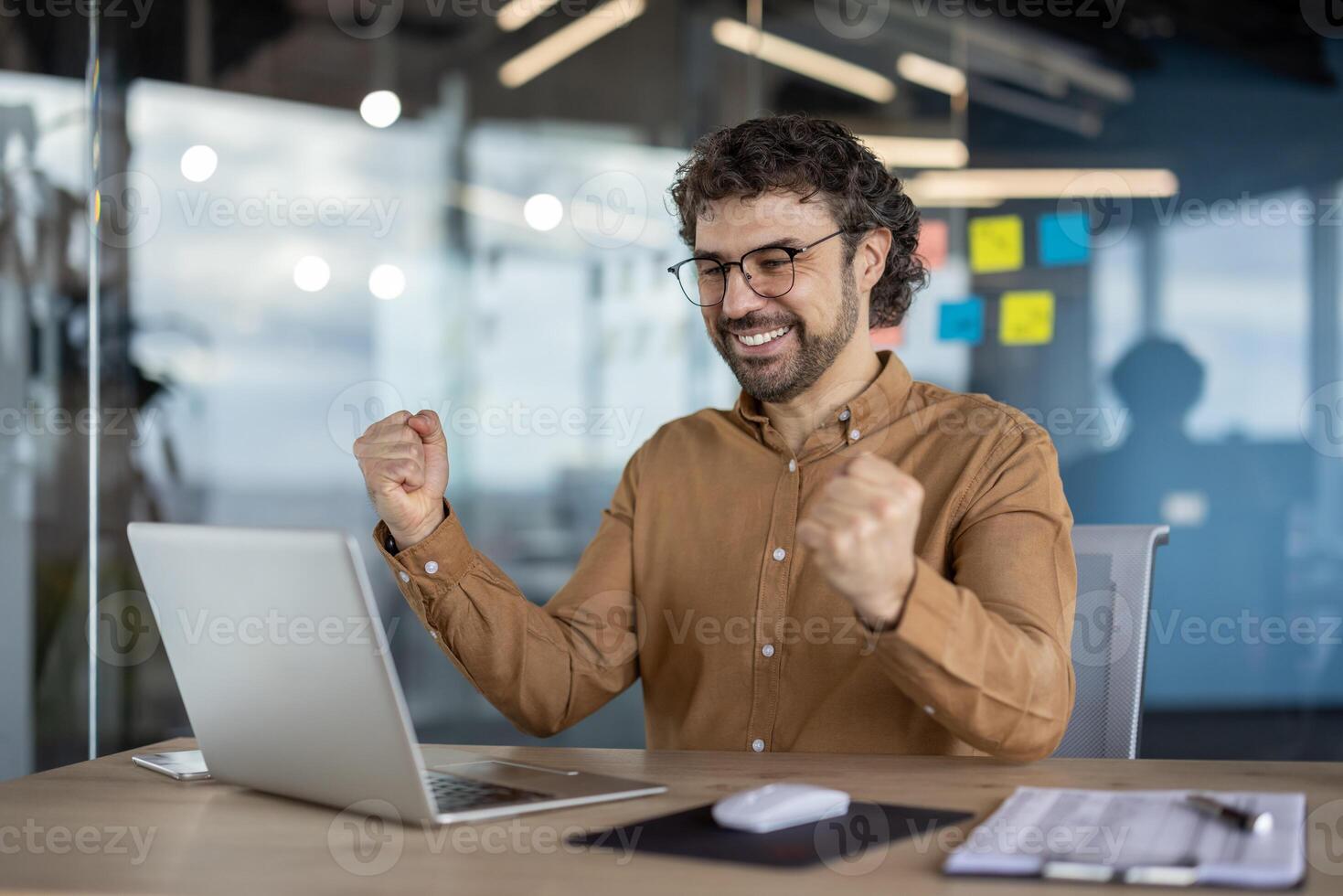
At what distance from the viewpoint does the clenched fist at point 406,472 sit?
67.5 inches

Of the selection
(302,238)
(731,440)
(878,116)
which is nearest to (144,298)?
(302,238)

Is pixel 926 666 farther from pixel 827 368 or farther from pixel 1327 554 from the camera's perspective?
pixel 1327 554

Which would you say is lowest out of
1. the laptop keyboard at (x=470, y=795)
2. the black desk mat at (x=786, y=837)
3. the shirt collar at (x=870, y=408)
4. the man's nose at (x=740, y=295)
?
the laptop keyboard at (x=470, y=795)

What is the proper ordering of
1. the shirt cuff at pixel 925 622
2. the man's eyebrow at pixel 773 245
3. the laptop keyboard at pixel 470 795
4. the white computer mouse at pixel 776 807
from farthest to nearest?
the man's eyebrow at pixel 773 245, the shirt cuff at pixel 925 622, the laptop keyboard at pixel 470 795, the white computer mouse at pixel 776 807

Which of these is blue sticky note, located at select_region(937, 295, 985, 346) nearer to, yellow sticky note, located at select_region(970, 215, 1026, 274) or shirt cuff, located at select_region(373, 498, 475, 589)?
yellow sticky note, located at select_region(970, 215, 1026, 274)

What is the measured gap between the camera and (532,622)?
187 cm

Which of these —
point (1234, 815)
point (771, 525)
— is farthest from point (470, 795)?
point (771, 525)

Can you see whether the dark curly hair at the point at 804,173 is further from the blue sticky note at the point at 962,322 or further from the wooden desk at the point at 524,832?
the blue sticky note at the point at 962,322

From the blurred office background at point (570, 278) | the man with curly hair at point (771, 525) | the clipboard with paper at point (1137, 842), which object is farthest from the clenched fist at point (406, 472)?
the blurred office background at point (570, 278)

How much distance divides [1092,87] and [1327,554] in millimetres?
1330

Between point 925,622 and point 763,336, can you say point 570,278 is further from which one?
point 925,622

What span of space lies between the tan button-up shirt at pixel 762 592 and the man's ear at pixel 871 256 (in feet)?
0.42

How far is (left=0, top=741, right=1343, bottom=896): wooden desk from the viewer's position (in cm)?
100

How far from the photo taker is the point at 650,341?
386 cm
